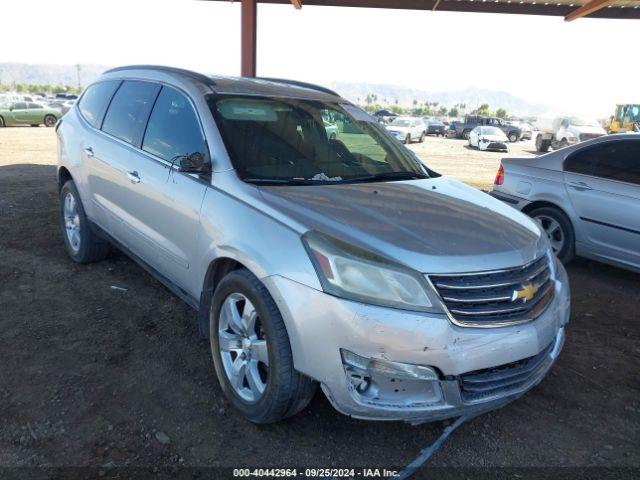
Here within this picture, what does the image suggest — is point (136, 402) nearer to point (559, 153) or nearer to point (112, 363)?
point (112, 363)

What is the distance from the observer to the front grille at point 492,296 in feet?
7.27

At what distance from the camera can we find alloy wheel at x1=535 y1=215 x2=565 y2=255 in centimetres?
571

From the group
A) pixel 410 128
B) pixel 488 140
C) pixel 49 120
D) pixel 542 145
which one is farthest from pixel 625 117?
pixel 49 120

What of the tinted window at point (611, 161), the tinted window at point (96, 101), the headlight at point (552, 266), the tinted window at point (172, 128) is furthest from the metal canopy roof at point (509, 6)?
the headlight at point (552, 266)

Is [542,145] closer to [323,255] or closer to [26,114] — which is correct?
[26,114]

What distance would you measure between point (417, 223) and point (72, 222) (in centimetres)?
373

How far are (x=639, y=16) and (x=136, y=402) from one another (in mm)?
14103

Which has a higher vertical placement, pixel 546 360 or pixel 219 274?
pixel 219 274

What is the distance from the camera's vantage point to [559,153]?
231 inches

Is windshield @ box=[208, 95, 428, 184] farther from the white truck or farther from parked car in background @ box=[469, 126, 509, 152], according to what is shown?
the white truck

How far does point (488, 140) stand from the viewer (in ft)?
91.0

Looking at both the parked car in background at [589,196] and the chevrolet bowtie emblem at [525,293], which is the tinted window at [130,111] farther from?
the parked car in background at [589,196]

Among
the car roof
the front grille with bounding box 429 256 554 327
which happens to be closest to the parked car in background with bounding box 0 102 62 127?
the car roof

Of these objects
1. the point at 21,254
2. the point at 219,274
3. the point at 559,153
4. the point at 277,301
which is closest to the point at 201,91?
the point at 219,274
